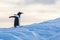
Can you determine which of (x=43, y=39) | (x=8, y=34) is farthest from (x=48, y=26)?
(x=8, y=34)

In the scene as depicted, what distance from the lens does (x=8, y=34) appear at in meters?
8.18

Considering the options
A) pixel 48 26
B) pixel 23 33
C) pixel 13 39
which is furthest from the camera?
pixel 48 26

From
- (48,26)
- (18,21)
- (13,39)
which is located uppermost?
(18,21)

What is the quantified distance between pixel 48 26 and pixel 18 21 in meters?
3.21

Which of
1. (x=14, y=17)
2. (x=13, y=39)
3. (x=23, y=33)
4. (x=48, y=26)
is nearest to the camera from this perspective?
(x=13, y=39)

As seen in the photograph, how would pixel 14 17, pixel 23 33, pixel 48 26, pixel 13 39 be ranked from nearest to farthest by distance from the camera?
pixel 13 39 → pixel 23 33 → pixel 48 26 → pixel 14 17

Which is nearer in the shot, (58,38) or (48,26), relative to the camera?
(58,38)

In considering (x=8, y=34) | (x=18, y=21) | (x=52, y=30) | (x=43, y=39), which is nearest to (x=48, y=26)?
(x=52, y=30)

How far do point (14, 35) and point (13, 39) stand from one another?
390 millimetres

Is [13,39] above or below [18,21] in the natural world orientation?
below

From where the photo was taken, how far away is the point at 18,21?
12.4 meters

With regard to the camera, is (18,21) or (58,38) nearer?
(58,38)

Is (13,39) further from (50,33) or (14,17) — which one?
(14,17)

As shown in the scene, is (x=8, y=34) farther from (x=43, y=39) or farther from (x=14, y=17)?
(x=14, y=17)
